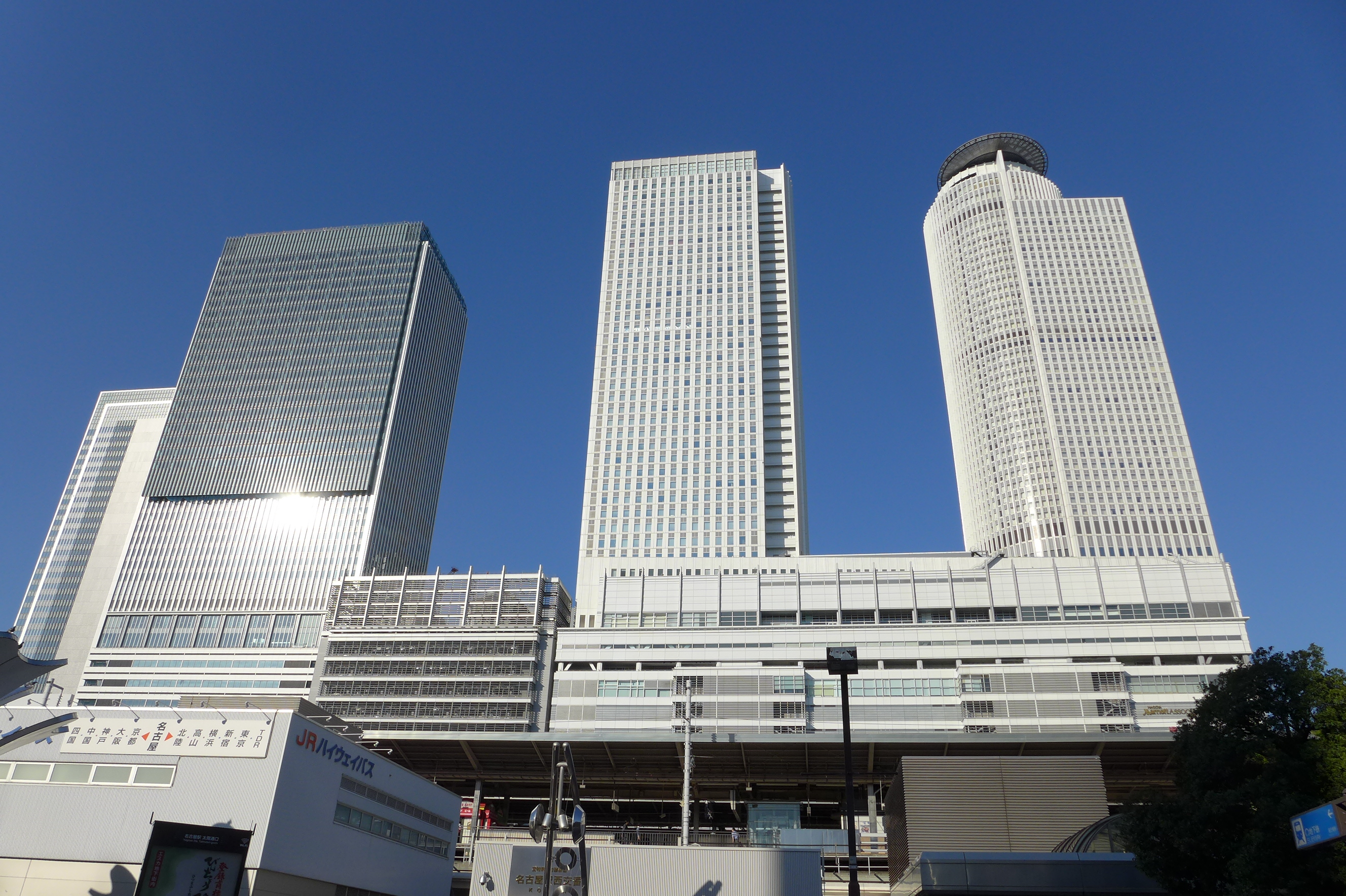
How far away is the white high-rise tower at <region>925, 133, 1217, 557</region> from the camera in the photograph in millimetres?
168750

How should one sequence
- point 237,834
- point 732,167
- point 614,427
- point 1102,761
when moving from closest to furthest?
1. point 237,834
2. point 1102,761
3. point 614,427
4. point 732,167

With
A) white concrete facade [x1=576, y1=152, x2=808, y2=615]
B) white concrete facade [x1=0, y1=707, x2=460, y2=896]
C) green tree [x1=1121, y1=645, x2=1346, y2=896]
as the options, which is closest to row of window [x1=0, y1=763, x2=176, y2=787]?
white concrete facade [x1=0, y1=707, x2=460, y2=896]

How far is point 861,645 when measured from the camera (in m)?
114

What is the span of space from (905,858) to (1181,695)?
3022 inches

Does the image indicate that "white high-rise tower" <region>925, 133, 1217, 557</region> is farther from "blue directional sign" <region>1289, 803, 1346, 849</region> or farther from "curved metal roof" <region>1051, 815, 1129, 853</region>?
"blue directional sign" <region>1289, 803, 1346, 849</region>

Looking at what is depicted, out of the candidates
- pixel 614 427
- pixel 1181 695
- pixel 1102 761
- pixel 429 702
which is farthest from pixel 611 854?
pixel 614 427

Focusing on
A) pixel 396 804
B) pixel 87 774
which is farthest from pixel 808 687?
pixel 87 774

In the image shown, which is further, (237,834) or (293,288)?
(293,288)

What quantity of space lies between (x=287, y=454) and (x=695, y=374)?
3067 inches

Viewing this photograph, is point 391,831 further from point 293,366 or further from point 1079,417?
point 1079,417

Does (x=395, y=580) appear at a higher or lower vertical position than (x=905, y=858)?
higher

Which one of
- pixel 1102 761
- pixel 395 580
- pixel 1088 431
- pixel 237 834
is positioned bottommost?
pixel 237 834

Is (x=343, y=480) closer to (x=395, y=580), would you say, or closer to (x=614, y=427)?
(x=395, y=580)

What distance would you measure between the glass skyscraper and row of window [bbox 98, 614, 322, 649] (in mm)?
309
